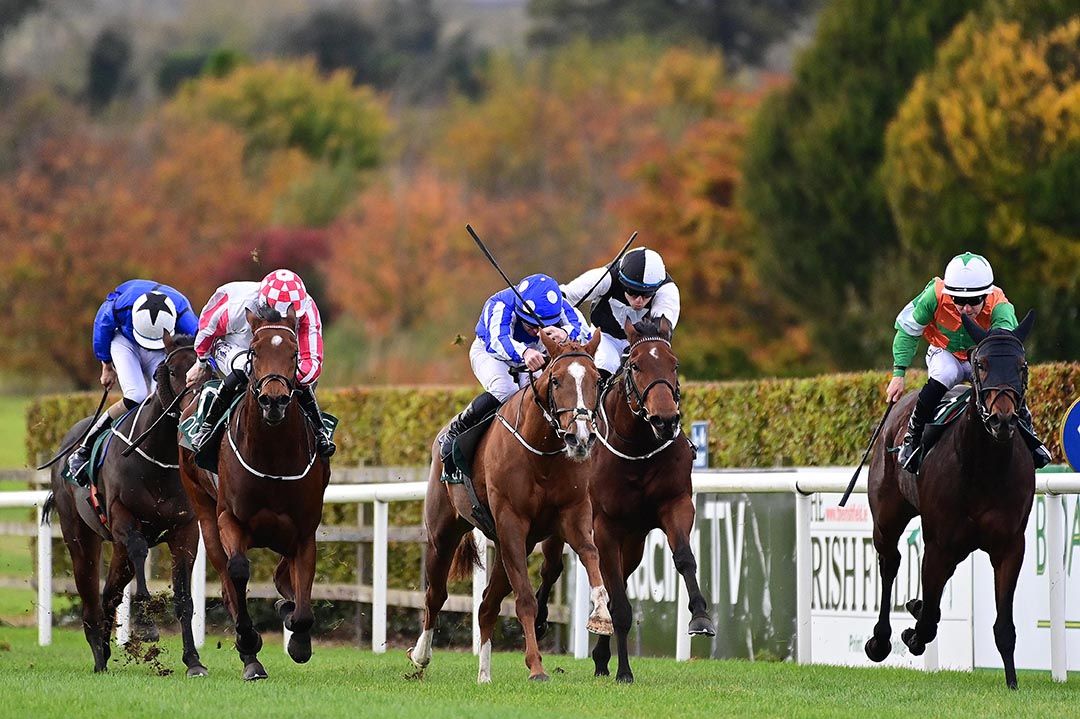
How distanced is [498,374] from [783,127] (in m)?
22.2

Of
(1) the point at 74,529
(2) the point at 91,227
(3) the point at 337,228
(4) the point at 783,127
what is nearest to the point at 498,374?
(1) the point at 74,529

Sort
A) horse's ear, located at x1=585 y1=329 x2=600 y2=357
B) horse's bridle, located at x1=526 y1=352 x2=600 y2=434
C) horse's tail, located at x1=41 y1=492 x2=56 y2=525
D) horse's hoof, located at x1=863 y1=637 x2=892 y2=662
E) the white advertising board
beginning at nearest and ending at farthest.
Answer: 1. horse's bridle, located at x1=526 y1=352 x2=600 y2=434
2. horse's ear, located at x1=585 y1=329 x2=600 y2=357
3. horse's hoof, located at x1=863 y1=637 x2=892 y2=662
4. the white advertising board
5. horse's tail, located at x1=41 y1=492 x2=56 y2=525

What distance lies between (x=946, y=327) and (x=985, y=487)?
3.27 ft

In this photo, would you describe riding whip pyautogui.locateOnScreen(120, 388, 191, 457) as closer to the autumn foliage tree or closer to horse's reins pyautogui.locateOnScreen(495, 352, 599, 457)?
horse's reins pyautogui.locateOnScreen(495, 352, 599, 457)

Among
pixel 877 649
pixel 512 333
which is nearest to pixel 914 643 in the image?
pixel 877 649

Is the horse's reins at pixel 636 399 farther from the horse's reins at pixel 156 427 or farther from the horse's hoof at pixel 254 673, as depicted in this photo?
the horse's reins at pixel 156 427

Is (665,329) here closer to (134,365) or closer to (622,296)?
(622,296)

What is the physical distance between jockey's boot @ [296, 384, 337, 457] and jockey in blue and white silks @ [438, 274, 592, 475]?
668 mm

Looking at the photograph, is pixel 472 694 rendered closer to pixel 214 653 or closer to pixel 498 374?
pixel 498 374

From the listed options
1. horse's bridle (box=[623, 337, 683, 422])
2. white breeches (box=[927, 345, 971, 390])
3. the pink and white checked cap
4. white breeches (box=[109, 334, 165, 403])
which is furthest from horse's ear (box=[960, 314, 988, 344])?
white breeches (box=[109, 334, 165, 403])

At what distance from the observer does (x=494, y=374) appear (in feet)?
31.4

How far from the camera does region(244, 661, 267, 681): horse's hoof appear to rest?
8.89m

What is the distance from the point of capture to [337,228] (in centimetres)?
4800

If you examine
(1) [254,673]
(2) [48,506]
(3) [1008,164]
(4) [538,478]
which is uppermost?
(3) [1008,164]
